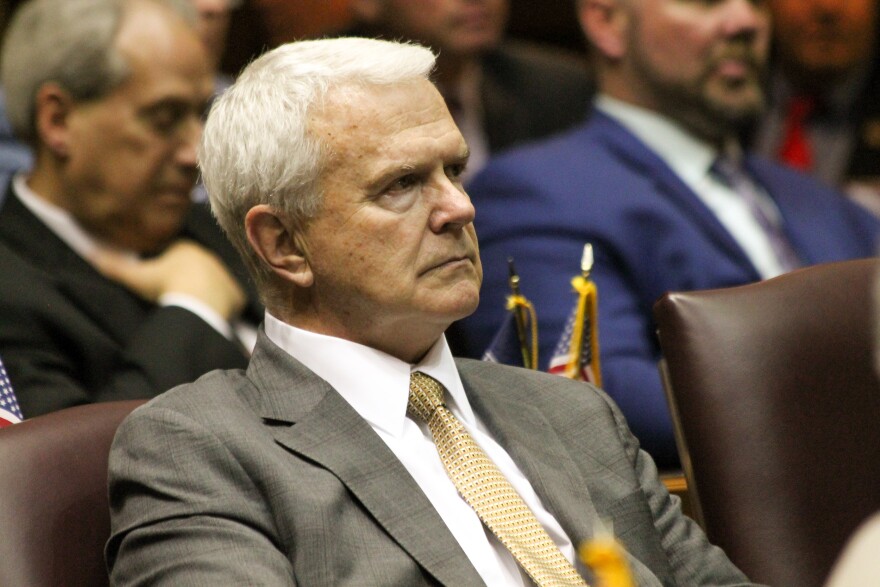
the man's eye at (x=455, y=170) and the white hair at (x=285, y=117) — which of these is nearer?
the white hair at (x=285, y=117)

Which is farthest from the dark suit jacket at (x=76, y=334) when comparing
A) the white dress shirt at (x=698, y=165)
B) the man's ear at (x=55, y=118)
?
the white dress shirt at (x=698, y=165)

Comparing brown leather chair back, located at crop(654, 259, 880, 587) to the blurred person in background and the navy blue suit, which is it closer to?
the navy blue suit

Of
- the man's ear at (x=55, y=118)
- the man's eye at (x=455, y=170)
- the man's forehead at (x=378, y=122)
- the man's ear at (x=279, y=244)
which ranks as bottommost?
the man's ear at (x=55, y=118)

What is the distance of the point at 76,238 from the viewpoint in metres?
2.74

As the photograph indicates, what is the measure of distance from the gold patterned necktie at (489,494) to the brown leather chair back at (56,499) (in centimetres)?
43

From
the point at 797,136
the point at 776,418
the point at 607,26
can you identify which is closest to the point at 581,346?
the point at 776,418

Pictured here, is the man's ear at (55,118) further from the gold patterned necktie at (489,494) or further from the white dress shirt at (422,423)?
the gold patterned necktie at (489,494)

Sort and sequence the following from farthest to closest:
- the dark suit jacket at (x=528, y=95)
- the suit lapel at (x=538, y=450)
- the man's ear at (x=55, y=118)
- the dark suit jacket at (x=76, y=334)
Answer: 1. the dark suit jacket at (x=528, y=95)
2. the man's ear at (x=55, y=118)
3. the dark suit jacket at (x=76, y=334)
4. the suit lapel at (x=538, y=450)

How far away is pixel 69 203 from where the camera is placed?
9.02 ft

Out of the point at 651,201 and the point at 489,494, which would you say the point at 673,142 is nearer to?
the point at 651,201

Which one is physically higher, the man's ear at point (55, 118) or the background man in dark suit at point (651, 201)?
the man's ear at point (55, 118)

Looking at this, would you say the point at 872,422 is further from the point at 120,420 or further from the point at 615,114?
the point at 615,114

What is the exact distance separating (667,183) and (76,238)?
1293 millimetres

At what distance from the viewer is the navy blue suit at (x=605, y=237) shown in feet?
9.10
